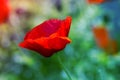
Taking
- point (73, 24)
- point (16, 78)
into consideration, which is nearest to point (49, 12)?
point (73, 24)

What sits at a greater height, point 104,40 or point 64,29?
point 64,29

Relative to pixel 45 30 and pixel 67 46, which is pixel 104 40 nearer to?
pixel 67 46

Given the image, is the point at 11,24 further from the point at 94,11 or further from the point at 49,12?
the point at 94,11

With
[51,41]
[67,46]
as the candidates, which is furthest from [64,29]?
[67,46]

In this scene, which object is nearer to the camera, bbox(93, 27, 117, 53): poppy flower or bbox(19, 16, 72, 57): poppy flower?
bbox(19, 16, 72, 57): poppy flower

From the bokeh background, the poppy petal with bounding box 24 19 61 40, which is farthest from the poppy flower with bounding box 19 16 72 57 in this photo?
the bokeh background

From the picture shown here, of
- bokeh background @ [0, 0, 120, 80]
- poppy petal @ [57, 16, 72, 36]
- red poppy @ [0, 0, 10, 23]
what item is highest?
poppy petal @ [57, 16, 72, 36]

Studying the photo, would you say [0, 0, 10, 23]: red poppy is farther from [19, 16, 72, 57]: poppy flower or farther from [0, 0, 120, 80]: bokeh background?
[19, 16, 72, 57]: poppy flower
